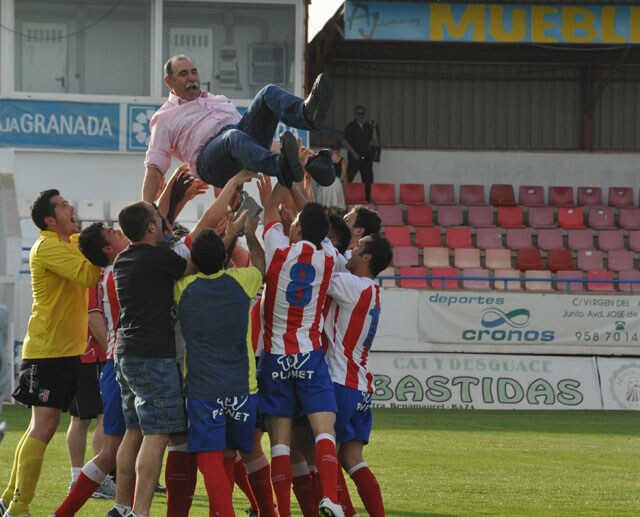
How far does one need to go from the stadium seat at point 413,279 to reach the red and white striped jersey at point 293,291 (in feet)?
38.2

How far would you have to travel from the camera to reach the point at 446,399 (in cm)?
1596

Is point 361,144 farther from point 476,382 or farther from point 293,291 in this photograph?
point 293,291

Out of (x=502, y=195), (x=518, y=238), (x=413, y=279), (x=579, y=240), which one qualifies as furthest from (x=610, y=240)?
(x=413, y=279)

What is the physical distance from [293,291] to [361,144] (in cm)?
1422

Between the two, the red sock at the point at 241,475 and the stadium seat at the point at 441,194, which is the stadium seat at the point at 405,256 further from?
the red sock at the point at 241,475

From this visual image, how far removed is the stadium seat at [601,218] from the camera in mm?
21250

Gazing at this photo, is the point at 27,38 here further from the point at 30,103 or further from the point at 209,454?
the point at 209,454

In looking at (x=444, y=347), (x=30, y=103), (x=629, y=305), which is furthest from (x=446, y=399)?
(x=30, y=103)

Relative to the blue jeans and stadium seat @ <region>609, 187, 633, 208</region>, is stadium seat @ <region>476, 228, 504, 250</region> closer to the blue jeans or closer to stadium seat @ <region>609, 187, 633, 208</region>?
stadium seat @ <region>609, 187, 633, 208</region>

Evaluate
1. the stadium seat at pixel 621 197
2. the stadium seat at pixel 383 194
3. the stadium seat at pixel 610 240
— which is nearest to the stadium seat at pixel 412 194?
the stadium seat at pixel 383 194

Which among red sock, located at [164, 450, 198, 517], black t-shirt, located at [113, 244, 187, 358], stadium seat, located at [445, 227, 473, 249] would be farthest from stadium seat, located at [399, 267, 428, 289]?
black t-shirt, located at [113, 244, 187, 358]

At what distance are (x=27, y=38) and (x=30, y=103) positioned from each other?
38.9 inches

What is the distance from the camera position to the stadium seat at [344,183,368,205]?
2083 cm

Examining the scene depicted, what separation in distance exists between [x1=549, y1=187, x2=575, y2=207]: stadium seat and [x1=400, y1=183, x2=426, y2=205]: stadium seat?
2377mm
